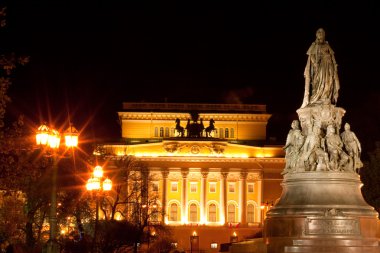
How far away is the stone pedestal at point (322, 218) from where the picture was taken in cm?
2288

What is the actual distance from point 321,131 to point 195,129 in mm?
86336

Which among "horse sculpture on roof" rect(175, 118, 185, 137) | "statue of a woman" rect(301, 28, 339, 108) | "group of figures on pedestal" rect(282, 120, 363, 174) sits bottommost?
"group of figures on pedestal" rect(282, 120, 363, 174)

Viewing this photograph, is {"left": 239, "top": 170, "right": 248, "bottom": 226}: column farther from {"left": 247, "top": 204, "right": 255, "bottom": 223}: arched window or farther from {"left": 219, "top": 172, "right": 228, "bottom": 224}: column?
{"left": 219, "top": 172, "right": 228, "bottom": 224}: column

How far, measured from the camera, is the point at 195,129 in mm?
A: 111125

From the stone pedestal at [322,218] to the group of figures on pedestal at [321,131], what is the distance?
0.42 metres

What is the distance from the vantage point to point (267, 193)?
111 m

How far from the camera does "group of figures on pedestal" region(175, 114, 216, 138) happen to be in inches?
4332

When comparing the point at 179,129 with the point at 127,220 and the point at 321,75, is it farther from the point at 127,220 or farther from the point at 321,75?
the point at 321,75

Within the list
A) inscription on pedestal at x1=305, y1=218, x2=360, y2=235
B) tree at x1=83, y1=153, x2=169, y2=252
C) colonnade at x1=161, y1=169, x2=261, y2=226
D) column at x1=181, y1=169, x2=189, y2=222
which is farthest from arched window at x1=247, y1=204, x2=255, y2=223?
inscription on pedestal at x1=305, y1=218, x2=360, y2=235

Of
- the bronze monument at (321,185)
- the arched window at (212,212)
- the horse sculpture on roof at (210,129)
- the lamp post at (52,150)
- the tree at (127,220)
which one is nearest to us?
the lamp post at (52,150)

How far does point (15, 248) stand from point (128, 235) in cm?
1560

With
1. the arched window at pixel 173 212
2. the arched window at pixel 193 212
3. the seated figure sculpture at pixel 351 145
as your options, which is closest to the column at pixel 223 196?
the arched window at pixel 193 212

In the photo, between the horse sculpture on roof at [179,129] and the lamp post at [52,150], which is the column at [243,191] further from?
the lamp post at [52,150]

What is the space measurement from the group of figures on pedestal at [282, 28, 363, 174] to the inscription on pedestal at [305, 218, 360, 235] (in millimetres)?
1855
